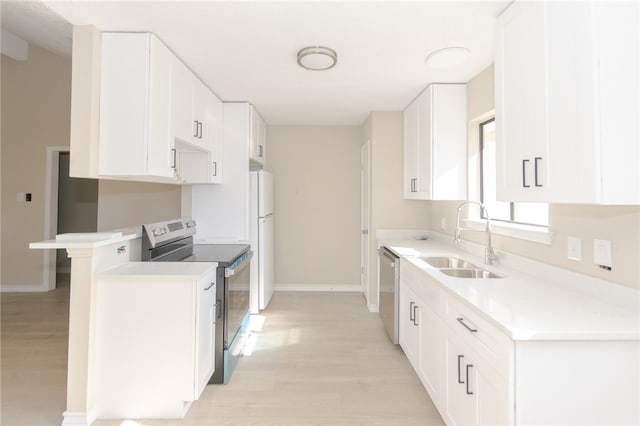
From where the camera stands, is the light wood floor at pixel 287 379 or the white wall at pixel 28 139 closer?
the light wood floor at pixel 287 379

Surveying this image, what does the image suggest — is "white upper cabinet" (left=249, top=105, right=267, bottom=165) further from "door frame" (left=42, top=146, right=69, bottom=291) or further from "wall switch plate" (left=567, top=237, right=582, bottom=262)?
"wall switch plate" (left=567, top=237, right=582, bottom=262)

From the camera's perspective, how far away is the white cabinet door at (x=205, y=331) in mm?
2024

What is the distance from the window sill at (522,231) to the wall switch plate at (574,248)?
131mm

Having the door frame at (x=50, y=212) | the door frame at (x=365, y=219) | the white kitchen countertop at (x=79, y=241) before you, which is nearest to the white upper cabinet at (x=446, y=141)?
the door frame at (x=365, y=219)

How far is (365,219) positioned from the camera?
14.5ft

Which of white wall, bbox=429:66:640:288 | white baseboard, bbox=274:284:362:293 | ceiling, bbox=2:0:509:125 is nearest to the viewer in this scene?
white wall, bbox=429:66:640:288

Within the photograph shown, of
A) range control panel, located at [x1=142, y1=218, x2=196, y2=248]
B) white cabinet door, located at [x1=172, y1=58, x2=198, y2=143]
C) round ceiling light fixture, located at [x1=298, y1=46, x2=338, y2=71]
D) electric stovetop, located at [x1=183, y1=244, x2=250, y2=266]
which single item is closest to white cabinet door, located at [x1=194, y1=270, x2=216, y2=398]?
electric stovetop, located at [x1=183, y1=244, x2=250, y2=266]

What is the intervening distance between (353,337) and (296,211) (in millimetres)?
2199

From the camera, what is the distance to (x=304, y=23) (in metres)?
2.00

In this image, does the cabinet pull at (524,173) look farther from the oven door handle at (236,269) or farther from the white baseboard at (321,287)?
the white baseboard at (321,287)

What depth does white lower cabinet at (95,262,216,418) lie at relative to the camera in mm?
1976

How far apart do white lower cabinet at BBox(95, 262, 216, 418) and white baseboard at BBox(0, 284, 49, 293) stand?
379 centimetres

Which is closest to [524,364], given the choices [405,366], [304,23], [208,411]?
[405,366]

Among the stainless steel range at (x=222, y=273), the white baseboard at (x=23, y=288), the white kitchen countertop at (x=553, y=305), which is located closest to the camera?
the white kitchen countertop at (x=553, y=305)
